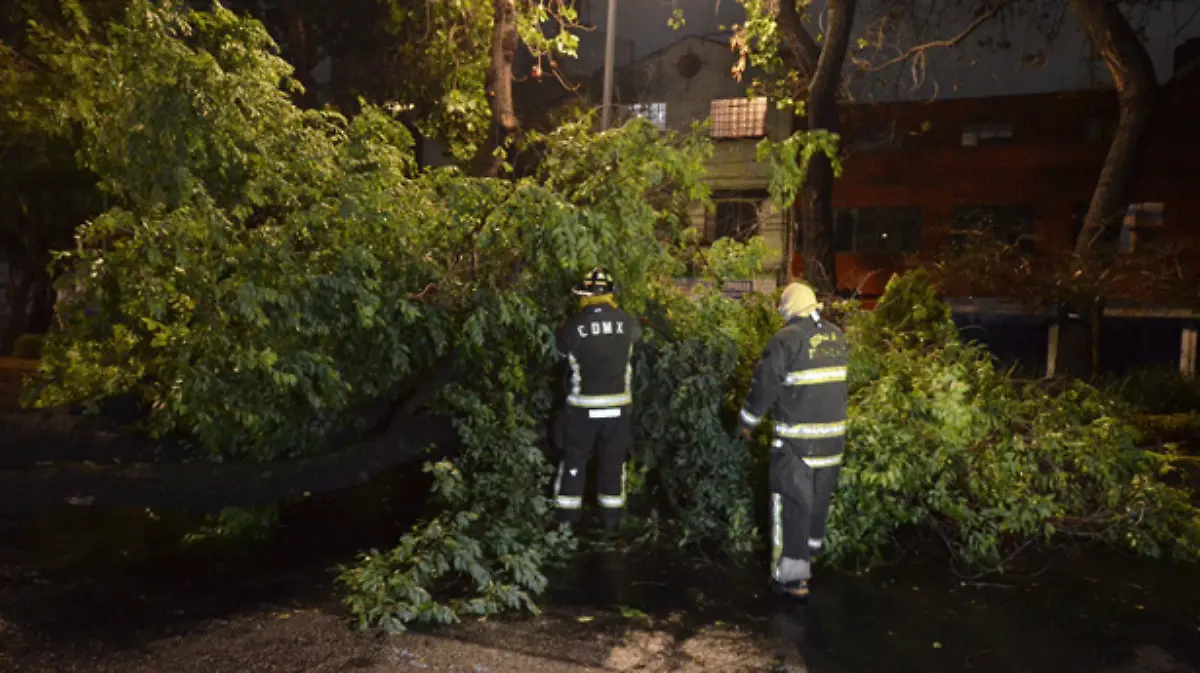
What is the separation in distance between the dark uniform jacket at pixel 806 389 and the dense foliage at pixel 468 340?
1.98 feet

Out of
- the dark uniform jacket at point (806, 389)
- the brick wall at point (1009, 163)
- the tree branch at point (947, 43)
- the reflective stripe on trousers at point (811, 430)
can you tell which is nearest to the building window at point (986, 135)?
the brick wall at point (1009, 163)

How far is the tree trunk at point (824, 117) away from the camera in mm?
13758

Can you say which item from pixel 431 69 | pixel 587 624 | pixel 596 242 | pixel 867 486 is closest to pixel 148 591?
pixel 587 624

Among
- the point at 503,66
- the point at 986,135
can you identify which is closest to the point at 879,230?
the point at 986,135

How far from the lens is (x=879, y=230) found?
29.0m

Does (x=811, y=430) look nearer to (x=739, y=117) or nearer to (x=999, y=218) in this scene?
(x=739, y=117)

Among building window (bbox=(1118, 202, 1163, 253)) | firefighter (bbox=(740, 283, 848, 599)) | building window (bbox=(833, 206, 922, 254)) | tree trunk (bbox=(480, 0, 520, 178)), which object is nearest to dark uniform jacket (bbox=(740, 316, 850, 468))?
firefighter (bbox=(740, 283, 848, 599))

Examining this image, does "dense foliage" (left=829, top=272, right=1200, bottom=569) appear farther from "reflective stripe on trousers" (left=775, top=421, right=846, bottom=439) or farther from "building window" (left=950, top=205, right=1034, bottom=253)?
"building window" (left=950, top=205, right=1034, bottom=253)

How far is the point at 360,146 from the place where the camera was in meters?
6.89

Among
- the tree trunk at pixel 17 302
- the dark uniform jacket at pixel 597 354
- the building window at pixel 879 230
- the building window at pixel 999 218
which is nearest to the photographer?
the dark uniform jacket at pixel 597 354

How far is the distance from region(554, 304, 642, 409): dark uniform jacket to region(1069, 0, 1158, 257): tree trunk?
925 cm

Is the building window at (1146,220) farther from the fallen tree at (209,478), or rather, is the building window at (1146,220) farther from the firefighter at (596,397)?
the fallen tree at (209,478)

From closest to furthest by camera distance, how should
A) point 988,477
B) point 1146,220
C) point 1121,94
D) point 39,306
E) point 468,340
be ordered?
point 988,477, point 468,340, point 1121,94, point 39,306, point 1146,220

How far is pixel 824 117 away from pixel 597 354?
988 cm
